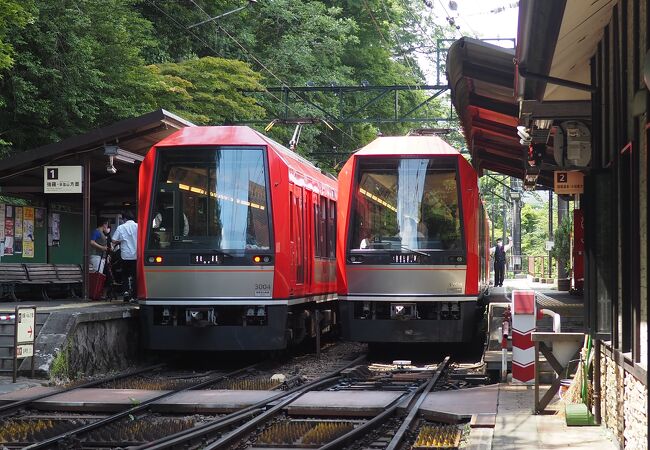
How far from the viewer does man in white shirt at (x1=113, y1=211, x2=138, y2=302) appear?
55.7 feet

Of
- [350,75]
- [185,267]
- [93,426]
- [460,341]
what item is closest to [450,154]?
[460,341]

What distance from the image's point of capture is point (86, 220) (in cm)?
1692

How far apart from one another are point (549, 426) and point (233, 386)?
509 centimetres

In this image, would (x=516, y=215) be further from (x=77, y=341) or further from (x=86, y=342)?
(x=77, y=341)

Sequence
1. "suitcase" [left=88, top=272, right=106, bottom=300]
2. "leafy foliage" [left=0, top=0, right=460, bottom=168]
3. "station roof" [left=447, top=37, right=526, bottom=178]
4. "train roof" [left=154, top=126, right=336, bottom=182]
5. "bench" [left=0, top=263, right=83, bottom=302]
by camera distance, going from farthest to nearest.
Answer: "leafy foliage" [left=0, top=0, right=460, bottom=168] → "suitcase" [left=88, top=272, right=106, bottom=300] → "bench" [left=0, top=263, right=83, bottom=302] → "train roof" [left=154, top=126, right=336, bottom=182] → "station roof" [left=447, top=37, right=526, bottom=178]

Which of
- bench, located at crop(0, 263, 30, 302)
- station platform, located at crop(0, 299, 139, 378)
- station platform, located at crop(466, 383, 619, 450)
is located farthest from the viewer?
bench, located at crop(0, 263, 30, 302)

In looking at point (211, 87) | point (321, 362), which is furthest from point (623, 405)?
point (211, 87)

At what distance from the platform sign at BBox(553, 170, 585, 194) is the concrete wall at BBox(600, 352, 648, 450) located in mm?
4813

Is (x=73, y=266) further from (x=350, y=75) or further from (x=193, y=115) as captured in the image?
(x=350, y=75)

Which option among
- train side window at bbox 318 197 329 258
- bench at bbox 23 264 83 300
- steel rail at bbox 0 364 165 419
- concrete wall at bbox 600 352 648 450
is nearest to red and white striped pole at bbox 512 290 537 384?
concrete wall at bbox 600 352 648 450

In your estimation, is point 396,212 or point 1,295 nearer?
point 396,212

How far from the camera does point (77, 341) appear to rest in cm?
1341

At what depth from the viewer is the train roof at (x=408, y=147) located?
15.5 metres

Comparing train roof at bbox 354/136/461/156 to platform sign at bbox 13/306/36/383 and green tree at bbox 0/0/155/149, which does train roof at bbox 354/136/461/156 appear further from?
green tree at bbox 0/0/155/149
